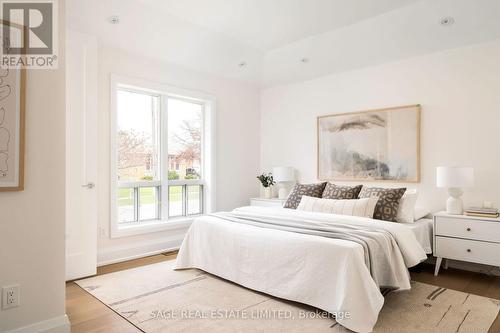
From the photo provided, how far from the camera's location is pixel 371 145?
4.37m

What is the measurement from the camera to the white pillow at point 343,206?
11.5ft

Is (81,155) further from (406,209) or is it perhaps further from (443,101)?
(443,101)

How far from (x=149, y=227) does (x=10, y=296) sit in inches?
88.7

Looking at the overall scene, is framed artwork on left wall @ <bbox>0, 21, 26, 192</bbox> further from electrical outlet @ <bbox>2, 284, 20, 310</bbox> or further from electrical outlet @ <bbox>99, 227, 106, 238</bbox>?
electrical outlet @ <bbox>99, 227, 106, 238</bbox>

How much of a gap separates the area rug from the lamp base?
87 centimetres

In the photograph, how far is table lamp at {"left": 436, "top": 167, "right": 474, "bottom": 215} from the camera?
331 cm

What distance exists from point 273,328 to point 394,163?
2.78m

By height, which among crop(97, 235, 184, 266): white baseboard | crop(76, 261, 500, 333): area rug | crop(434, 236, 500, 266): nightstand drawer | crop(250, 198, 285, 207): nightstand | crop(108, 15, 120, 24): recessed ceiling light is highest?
crop(108, 15, 120, 24): recessed ceiling light

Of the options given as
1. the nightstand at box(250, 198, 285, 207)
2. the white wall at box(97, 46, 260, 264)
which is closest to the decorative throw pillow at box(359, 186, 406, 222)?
the nightstand at box(250, 198, 285, 207)

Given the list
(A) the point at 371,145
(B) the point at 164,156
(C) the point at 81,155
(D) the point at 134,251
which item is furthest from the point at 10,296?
(A) the point at 371,145

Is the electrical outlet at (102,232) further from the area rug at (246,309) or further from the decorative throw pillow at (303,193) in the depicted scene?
the decorative throw pillow at (303,193)

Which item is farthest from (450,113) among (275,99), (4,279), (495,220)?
(4,279)

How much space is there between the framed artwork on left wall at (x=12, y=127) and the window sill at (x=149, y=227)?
2.03 m

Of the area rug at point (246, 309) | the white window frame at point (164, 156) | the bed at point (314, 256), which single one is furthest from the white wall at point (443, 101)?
the white window frame at point (164, 156)
